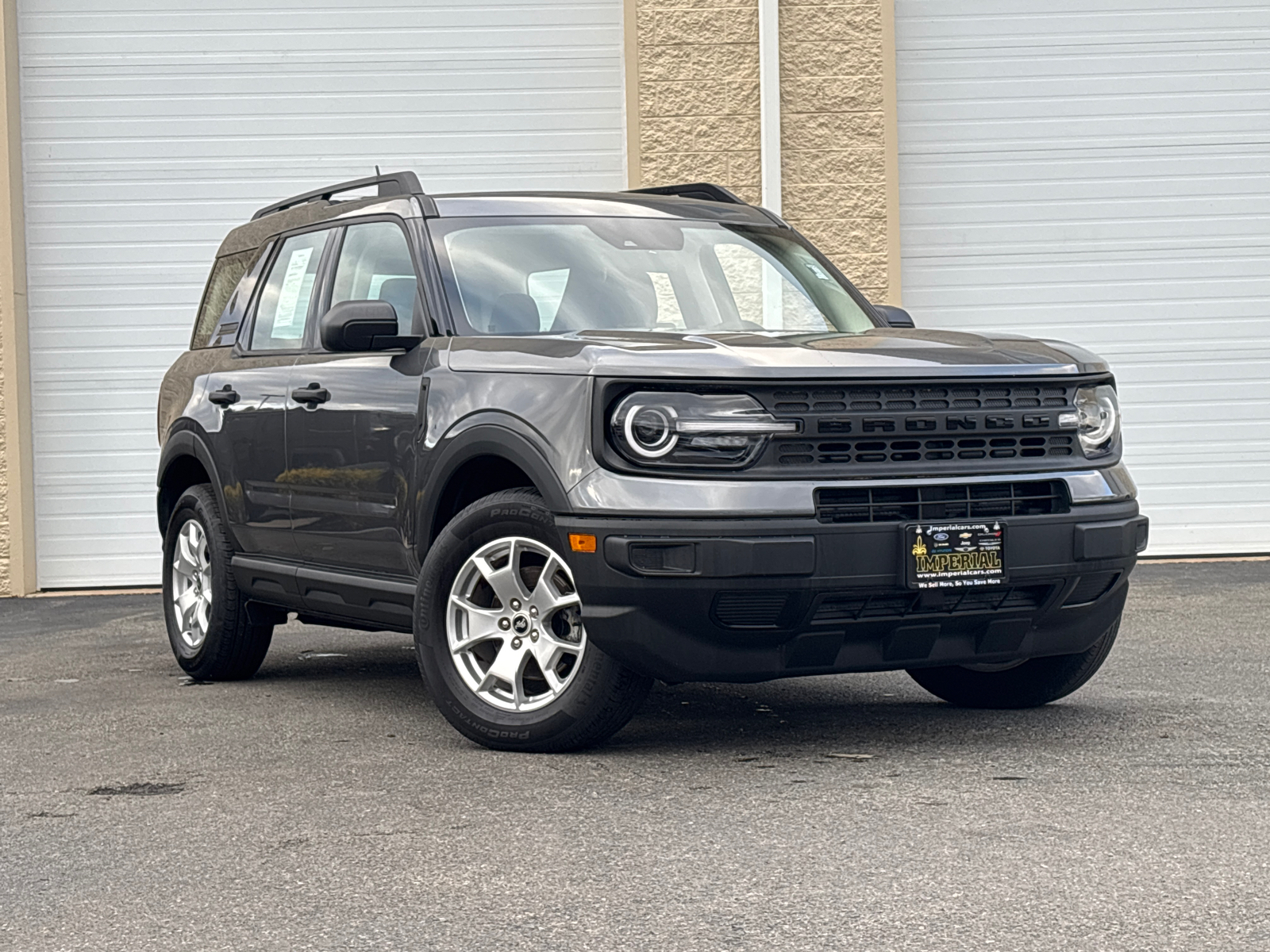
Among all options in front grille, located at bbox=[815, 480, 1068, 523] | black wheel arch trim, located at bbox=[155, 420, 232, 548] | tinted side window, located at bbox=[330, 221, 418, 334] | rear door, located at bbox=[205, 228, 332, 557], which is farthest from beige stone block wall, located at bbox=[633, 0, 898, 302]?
front grille, located at bbox=[815, 480, 1068, 523]

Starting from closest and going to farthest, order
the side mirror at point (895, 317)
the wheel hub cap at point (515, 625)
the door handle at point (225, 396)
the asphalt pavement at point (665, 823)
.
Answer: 1. the asphalt pavement at point (665, 823)
2. the wheel hub cap at point (515, 625)
3. the side mirror at point (895, 317)
4. the door handle at point (225, 396)

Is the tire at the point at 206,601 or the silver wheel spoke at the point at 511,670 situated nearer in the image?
the silver wheel spoke at the point at 511,670

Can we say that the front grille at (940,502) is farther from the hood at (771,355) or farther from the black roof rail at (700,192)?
the black roof rail at (700,192)

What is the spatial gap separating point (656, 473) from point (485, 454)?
69 centimetres

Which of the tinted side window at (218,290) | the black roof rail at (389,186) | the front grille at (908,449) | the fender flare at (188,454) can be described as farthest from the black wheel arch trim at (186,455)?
the front grille at (908,449)

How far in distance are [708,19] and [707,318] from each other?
6.55 m

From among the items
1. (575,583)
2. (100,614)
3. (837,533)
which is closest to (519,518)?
(575,583)

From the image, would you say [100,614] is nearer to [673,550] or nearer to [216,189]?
[216,189]

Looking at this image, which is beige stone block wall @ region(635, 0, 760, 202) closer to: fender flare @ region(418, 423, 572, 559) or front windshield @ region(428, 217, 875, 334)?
front windshield @ region(428, 217, 875, 334)

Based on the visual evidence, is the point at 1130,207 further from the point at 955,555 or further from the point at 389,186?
the point at 955,555

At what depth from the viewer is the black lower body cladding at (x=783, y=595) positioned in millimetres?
5188

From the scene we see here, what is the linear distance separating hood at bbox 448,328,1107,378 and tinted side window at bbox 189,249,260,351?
7.39 feet

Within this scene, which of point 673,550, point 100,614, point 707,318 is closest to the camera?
point 673,550

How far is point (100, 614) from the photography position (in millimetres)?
10992
